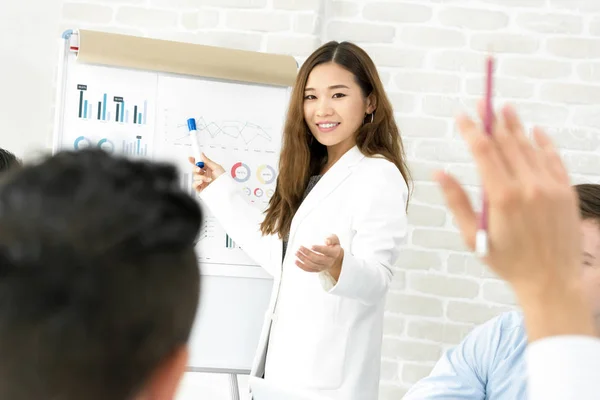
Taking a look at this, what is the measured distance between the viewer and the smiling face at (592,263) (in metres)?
1.35

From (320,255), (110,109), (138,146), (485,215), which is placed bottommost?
(320,255)

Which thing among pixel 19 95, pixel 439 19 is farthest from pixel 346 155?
pixel 19 95

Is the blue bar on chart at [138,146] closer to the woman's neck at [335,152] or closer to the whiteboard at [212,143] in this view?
the whiteboard at [212,143]

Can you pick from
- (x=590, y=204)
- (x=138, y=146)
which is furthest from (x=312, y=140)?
(x=590, y=204)

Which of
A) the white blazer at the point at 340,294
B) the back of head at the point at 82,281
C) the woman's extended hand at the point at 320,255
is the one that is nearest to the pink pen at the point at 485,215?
the back of head at the point at 82,281

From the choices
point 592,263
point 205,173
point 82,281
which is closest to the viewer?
point 82,281

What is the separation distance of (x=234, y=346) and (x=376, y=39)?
48.4 inches

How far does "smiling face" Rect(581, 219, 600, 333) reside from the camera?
4.42ft

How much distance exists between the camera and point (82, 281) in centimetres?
43

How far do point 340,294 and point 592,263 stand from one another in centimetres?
66

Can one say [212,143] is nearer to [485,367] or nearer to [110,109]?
[110,109]

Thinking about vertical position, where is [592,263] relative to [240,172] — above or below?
below

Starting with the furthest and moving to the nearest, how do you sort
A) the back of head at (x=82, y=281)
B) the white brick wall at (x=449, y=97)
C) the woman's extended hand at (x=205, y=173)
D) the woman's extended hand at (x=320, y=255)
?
the white brick wall at (x=449, y=97) < the woman's extended hand at (x=205, y=173) < the woman's extended hand at (x=320, y=255) < the back of head at (x=82, y=281)

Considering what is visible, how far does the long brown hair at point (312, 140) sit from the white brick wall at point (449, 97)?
605 millimetres
